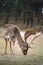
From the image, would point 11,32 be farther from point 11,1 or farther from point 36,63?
point 11,1

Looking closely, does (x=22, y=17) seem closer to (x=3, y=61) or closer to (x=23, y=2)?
(x=23, y=2)

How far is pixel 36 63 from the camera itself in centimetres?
577

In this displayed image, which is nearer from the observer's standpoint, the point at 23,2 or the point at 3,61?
the point at 3,61

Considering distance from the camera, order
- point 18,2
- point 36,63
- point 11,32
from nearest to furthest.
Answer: point 36,63
point 11,32
point 18,2

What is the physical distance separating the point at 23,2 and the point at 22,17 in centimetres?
131

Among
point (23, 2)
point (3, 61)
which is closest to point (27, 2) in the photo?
point (23, 2)

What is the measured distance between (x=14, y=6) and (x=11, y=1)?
1.63 ft

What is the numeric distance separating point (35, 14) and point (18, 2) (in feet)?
6.38

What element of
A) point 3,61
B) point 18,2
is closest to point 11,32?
point 3,61

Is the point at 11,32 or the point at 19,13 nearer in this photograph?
the point at 11,32

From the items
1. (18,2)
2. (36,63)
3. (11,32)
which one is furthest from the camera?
(18,2)

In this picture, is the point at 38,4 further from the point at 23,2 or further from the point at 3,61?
the point at 3,61

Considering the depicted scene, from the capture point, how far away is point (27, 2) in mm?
24547

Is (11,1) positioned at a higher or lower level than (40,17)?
higher
